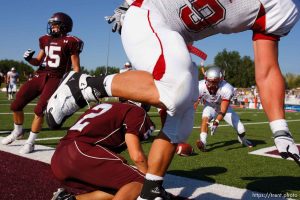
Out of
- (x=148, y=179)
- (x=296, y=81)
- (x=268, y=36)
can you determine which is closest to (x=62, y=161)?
(x=148, y=179)

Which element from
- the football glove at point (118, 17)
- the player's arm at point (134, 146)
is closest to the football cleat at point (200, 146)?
the player's arm at point (134, 146)

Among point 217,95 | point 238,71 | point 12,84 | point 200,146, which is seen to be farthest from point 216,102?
point 238,71

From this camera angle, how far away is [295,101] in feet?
104

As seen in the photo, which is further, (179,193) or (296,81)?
(296,81)

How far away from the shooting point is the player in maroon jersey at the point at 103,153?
2.46 m

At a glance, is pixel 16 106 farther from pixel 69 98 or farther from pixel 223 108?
pixel 223 108

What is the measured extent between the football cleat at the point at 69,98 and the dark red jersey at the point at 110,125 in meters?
0.21

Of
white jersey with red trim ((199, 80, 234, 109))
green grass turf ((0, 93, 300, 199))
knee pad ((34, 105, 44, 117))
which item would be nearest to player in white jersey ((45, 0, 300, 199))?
green grass turf ((0, 93, 300, 199))

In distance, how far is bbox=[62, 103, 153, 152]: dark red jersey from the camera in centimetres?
257

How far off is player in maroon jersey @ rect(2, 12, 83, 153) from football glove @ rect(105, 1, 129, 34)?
2.62m

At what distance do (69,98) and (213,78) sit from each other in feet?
16.3

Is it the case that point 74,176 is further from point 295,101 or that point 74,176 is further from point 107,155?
point 295,101

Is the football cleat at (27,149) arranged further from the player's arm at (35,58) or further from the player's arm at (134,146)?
the player's arm at (134,146)

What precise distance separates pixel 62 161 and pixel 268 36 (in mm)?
1571
